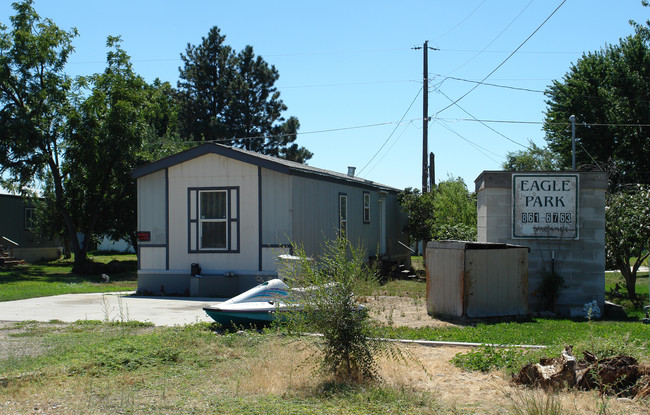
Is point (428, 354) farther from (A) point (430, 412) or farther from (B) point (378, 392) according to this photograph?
(A) point (430, 412)

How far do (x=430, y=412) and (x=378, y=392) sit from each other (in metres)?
0.74

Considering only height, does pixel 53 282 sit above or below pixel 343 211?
below

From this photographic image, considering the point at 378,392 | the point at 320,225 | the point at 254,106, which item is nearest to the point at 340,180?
the point at 320,225

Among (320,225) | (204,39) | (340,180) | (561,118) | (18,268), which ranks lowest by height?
(18,268)

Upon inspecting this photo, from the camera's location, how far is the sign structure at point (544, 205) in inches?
450

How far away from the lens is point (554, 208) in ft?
37.8

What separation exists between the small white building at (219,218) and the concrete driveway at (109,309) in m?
0.81

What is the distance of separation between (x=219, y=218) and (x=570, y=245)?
835 centimetres

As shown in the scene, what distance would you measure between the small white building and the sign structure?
18.1 feet

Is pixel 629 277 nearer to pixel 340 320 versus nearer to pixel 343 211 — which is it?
pixel 343 211

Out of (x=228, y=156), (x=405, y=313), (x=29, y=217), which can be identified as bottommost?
(x=405, y=313)

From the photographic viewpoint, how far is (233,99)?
3944 centimetres

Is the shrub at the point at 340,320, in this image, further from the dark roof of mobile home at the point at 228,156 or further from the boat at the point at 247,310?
the dark roof of mobile home at the point at 228,156

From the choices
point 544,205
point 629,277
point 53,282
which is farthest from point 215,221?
point 629,277
